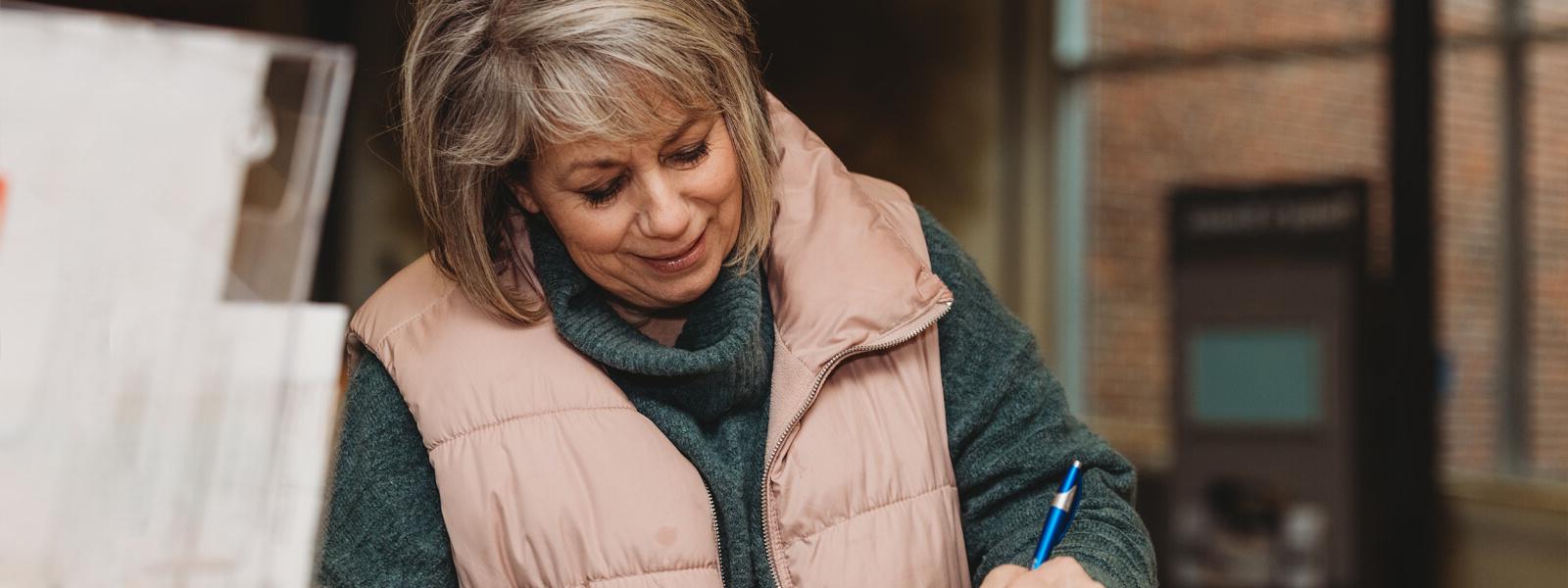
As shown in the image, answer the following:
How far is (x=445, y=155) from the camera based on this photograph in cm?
127

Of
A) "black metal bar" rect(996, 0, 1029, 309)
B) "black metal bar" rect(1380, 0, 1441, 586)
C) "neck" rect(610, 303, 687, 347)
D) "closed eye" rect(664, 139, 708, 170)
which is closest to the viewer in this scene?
"closed eye" rect(664, 139, 708, 170)

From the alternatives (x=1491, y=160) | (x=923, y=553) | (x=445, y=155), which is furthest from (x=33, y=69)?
(x=1491, y=160)

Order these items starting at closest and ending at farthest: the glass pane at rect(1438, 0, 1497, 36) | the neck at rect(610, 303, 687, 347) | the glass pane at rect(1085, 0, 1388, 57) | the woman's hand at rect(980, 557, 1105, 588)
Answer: the woman's hand at rect(980, 557, 1105, 588) → the neck at rect(610, 303, 687, 347) → the glass pane at rect(1438, 0, 1497, 36) → the glass pane at rect(1085, 0, 1388, 57)

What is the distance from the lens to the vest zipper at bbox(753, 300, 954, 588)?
3.99 ft

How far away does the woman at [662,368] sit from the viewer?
1.18 meters

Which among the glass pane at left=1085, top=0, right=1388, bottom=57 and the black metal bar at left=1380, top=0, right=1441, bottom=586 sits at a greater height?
the glass pane at left=1085, top=0, right=1388, bottom=57

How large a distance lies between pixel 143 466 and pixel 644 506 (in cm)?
58

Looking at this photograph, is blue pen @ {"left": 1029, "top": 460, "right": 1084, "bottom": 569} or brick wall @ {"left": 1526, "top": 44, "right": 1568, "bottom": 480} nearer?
blue pen @ {"left": 1029, "top": 460, "right": 1084, "bottom": 569}

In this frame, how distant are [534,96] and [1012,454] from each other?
1.71 feet

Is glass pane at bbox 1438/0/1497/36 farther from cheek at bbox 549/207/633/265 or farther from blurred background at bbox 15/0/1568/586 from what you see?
cheek at bbox 549/207/633/265

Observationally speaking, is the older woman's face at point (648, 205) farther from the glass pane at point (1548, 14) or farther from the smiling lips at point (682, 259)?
the glass pane at point (1548, 14)

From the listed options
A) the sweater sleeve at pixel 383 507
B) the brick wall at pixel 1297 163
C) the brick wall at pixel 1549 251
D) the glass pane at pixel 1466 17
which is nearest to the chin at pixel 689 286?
the sweater sleeve at pixel 383 507

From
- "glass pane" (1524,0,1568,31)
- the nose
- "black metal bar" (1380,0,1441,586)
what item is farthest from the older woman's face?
"glass pane" (1524,0,1568,31)

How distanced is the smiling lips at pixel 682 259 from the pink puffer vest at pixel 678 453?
0.08 meters
